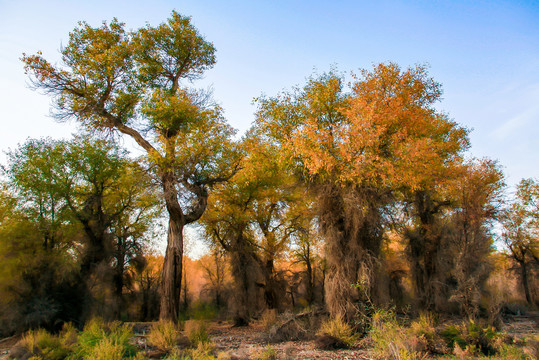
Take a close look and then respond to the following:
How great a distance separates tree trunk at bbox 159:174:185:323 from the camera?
548 inches

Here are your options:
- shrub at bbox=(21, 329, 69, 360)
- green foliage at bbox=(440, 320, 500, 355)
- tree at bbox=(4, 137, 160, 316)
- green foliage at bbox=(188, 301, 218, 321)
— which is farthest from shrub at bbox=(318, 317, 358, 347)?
green foliage at bbox=(188, 301, 218, 321)

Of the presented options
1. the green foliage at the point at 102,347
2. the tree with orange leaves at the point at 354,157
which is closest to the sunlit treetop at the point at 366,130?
the tree with orange leaves at the point at 354,157

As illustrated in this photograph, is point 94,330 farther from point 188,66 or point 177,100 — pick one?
point 188,66

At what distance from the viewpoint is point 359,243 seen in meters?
13.6

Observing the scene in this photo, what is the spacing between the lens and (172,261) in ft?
47.4

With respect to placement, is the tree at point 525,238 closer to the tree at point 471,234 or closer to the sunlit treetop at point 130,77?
the tree at point 471,234

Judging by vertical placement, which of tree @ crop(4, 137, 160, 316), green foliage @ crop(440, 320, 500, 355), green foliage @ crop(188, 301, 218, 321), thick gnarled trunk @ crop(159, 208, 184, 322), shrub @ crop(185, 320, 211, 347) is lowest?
green foliage @ crop(188, 301, 218, 321)

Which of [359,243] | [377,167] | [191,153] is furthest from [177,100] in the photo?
[359,243]

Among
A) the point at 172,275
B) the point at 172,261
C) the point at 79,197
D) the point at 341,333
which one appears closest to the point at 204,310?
the point at 79,197

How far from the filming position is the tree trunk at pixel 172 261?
13.9 metres

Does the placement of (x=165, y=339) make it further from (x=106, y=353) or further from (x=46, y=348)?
(x=46, y=348)

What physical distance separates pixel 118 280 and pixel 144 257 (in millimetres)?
2982

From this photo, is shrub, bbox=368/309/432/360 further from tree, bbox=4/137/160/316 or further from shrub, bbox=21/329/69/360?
tree, bbox=4/137/160/316

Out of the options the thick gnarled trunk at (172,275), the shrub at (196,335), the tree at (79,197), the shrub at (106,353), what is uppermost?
the tree at (79,197)
